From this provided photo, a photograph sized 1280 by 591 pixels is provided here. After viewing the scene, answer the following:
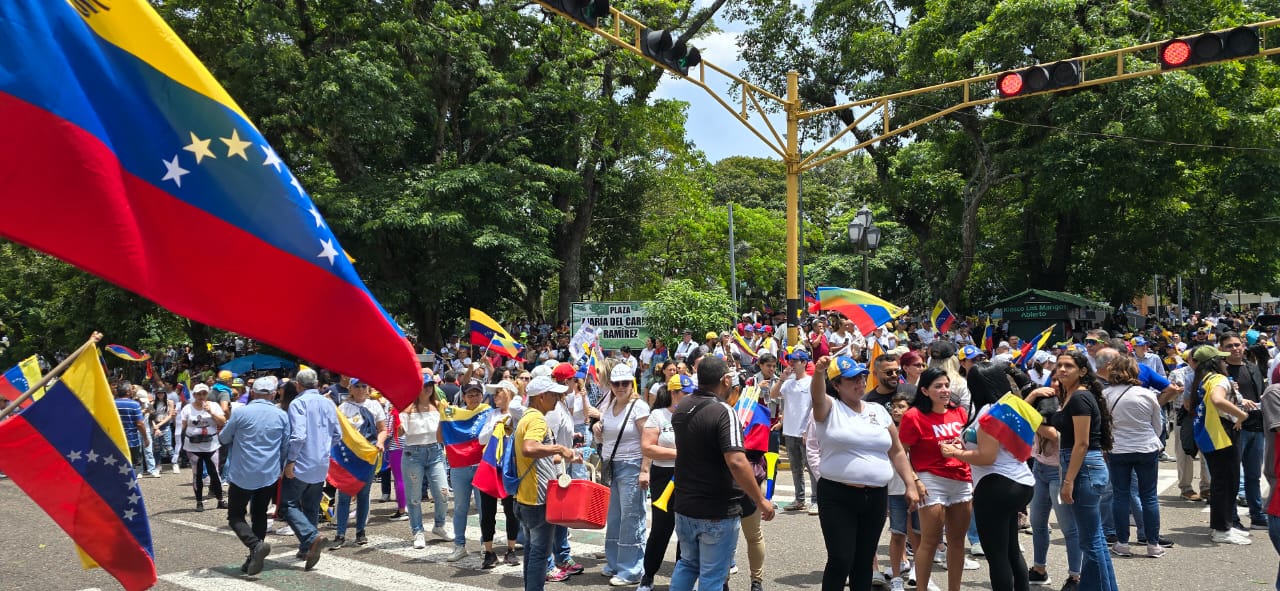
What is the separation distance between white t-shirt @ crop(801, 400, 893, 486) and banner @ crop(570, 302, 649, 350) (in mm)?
16302

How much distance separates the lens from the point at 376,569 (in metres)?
8.48

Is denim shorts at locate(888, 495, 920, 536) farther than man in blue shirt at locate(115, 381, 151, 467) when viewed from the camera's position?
No

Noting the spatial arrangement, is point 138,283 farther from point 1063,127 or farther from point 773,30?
point 773,30

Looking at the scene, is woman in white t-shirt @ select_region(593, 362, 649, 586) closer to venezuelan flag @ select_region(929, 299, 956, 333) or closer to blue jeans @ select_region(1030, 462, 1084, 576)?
blue jeans @ select_region(1030, 462, 1084, 576)

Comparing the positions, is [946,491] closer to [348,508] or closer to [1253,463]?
[1253,463]

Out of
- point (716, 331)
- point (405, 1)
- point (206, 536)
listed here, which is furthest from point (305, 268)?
point (405, 1)

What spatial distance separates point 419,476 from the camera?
31.4 feet

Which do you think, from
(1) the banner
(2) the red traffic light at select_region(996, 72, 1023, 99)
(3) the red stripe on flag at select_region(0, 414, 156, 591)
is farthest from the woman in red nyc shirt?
(1) the banner

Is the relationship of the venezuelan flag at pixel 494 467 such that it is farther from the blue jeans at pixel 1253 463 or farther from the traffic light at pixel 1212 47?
the traffic light at pixel 1212 47

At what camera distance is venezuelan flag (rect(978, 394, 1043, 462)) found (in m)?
5.73

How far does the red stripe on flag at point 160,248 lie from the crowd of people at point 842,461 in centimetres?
236

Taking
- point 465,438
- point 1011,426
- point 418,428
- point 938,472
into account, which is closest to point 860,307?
point 418,428

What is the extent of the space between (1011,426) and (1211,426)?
4060 mm

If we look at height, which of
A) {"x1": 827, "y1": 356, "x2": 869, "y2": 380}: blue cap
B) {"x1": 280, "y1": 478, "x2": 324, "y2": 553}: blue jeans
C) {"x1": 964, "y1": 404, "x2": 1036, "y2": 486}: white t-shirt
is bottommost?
{"x1": 280, "y1": 478, "x2": 324, "y2": 553}: blue jeans
